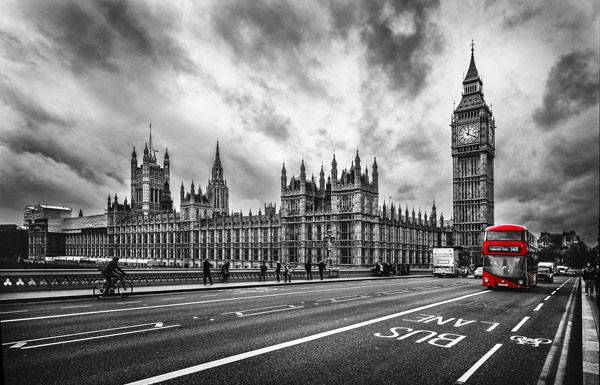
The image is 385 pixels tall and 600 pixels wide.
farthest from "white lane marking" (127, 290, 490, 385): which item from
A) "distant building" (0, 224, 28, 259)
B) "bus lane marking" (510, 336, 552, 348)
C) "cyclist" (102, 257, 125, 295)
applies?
"distant building" (0, 224, 28, 259)

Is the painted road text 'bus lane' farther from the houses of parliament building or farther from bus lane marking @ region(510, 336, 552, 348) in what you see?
the houses of parliament building

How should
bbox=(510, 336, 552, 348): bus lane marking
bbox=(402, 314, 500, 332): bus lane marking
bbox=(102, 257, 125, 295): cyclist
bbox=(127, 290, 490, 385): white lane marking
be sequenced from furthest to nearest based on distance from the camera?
1. bbox=(102, 257, 125, 295): cyclist
2. bbox=(402, 314, 500, 332): bus lane marking
3. bbox=(510, 336, 552, 348): bus lane marking
4. bbox=(127, 290, 490, 385): white lane marking

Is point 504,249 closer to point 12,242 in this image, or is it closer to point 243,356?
point 243,356

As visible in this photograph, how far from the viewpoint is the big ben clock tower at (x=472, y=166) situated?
343 feet

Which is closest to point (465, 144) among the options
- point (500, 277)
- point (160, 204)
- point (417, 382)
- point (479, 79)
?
point (479, 79)

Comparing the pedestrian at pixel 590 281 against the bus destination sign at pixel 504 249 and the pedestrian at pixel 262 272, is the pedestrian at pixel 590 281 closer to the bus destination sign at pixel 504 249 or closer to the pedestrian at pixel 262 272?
the bus destination sign at pixel 504 249

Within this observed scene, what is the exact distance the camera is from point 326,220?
71062 millimetres

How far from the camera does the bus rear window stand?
27.3 m

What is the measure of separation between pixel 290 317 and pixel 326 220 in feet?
185

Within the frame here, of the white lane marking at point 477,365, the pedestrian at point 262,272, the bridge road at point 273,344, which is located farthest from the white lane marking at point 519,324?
the pedestrian at point 262,272

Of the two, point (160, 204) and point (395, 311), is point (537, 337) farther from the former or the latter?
point (160, 204)

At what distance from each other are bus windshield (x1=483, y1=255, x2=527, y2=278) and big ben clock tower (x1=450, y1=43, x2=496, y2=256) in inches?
3078

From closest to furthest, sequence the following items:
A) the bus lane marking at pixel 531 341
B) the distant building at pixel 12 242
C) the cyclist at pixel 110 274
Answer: the bus lane marking at pixel 531 341, the cyclist at pixel 110 274, the distant building at pixel 12 242

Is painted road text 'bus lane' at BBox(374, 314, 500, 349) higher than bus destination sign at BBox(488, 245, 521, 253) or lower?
lower
